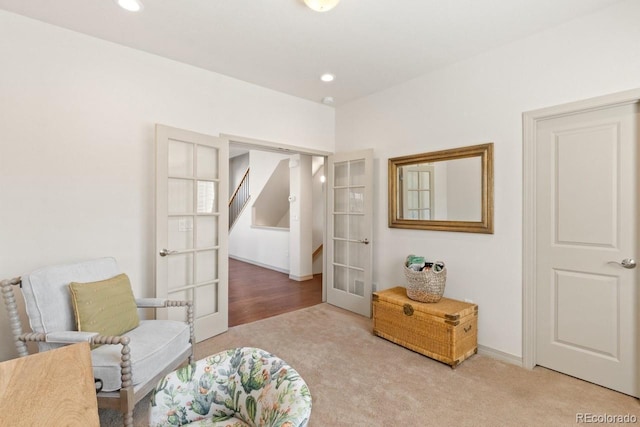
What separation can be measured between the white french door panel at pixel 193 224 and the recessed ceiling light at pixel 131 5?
859mm

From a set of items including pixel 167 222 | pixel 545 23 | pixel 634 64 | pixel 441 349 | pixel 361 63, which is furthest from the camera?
pixel 361 63

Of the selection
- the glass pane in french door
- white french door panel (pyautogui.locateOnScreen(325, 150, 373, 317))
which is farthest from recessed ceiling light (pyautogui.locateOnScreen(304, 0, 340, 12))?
the glass pane in french door

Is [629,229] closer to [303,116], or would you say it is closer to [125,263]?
[303,116]

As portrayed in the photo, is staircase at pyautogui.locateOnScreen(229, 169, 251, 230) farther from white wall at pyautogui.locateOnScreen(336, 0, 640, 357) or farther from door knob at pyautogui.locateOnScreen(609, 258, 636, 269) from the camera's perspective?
door knob at pyautogui.locateOnScreen(609, 258, 636, 269)

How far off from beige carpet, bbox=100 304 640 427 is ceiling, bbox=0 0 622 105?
274cm

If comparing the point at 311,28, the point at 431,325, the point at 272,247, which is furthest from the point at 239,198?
the point at 431,325

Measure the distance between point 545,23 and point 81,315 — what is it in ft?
12.7

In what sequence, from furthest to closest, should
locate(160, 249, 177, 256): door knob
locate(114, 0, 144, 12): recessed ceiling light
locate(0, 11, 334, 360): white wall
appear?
locate(160, 249, 177, 256): door knob → locate(0, 11, 334, 360): white wall → locate(114, 0, 144, 12): recessed ceiling light

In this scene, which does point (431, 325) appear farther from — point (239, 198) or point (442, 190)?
point (239, 198)

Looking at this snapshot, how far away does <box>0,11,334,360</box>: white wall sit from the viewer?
88.9 inches

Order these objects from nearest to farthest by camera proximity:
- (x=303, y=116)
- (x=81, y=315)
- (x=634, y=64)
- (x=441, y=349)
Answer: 1. (x=81, y=315)
2. (x=634, y=64)
3. (x=441, y=349)
4. (x=303, y=116)

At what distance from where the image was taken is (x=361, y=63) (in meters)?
3.01

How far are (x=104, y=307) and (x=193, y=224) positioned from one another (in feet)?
3.90


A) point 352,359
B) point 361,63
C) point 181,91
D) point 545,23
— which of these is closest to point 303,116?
point 361,63
